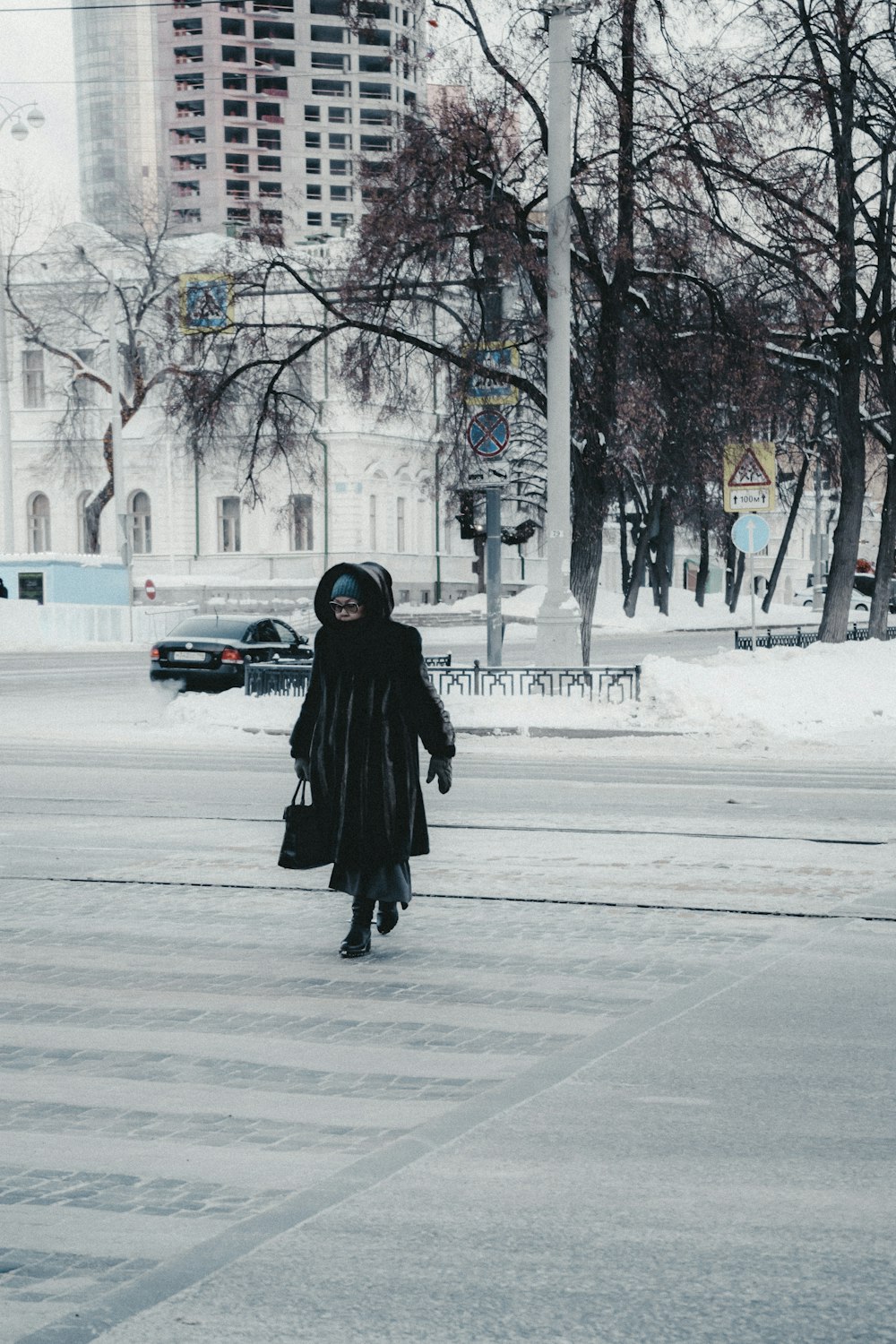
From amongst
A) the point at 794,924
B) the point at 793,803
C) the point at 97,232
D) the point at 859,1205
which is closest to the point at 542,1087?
the point at 859,1205

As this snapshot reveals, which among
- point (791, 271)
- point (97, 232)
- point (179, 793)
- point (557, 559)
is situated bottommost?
point (179, 793)

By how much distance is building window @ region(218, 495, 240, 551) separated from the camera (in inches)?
2890

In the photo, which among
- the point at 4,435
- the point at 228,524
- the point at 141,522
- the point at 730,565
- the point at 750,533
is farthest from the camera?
the point at 730,565

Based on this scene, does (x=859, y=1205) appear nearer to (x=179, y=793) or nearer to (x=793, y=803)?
(x=793, y=803)

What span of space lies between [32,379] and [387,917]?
73268mm

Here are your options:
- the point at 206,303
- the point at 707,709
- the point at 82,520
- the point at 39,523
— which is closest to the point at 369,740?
the point at 707,709

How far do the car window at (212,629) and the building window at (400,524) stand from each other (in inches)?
1842

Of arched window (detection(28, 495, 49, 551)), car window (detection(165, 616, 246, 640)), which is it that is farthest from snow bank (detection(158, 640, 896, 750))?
arched window (detection(28, 495, 49, 551))

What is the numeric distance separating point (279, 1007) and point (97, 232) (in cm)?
6944

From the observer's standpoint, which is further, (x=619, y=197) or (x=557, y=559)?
(x=619, y=197)

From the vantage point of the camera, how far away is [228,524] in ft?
241

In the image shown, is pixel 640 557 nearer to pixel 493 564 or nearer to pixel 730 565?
pixel 730 565

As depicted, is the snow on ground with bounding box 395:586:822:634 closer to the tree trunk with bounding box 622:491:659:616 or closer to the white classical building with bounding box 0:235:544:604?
the tree trunk with bounding box 622:491:659:616

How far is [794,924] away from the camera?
9.09 meters
